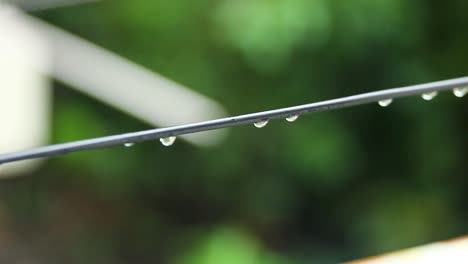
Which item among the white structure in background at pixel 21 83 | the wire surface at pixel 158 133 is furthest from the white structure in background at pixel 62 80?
the wire surface at pixel 158 133

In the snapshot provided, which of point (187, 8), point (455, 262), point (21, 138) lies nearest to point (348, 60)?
point (187, 8)

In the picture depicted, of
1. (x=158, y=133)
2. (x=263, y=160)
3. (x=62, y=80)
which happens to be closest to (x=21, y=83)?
(x=62, y=80)

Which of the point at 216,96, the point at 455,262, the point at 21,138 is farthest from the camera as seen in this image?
the point at 216,96

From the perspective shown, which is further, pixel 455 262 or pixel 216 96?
pixel 216 96

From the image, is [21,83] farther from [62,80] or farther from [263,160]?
[263,160]

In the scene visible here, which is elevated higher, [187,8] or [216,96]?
[187,8]

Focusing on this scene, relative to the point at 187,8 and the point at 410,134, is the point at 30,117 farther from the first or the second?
the point at 410,134
